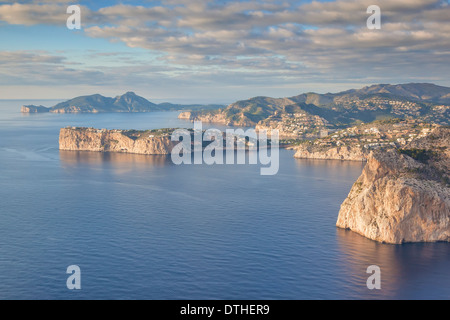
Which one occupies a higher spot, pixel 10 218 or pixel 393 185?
pixel 393 185

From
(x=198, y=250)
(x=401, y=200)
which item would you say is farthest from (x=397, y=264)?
(x=198, y=250)

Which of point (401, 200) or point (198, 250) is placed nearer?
point (198, 250)

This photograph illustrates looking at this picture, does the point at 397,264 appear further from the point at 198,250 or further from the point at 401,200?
the point at 198,250

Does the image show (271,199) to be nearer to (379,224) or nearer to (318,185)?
(318,185)

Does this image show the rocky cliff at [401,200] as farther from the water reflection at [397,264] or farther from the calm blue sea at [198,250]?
the calm blue sea at [198,250]

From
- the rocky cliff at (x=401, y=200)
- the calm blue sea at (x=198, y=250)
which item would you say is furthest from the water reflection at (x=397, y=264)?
the rocky cliff at (x=401, y=200)
